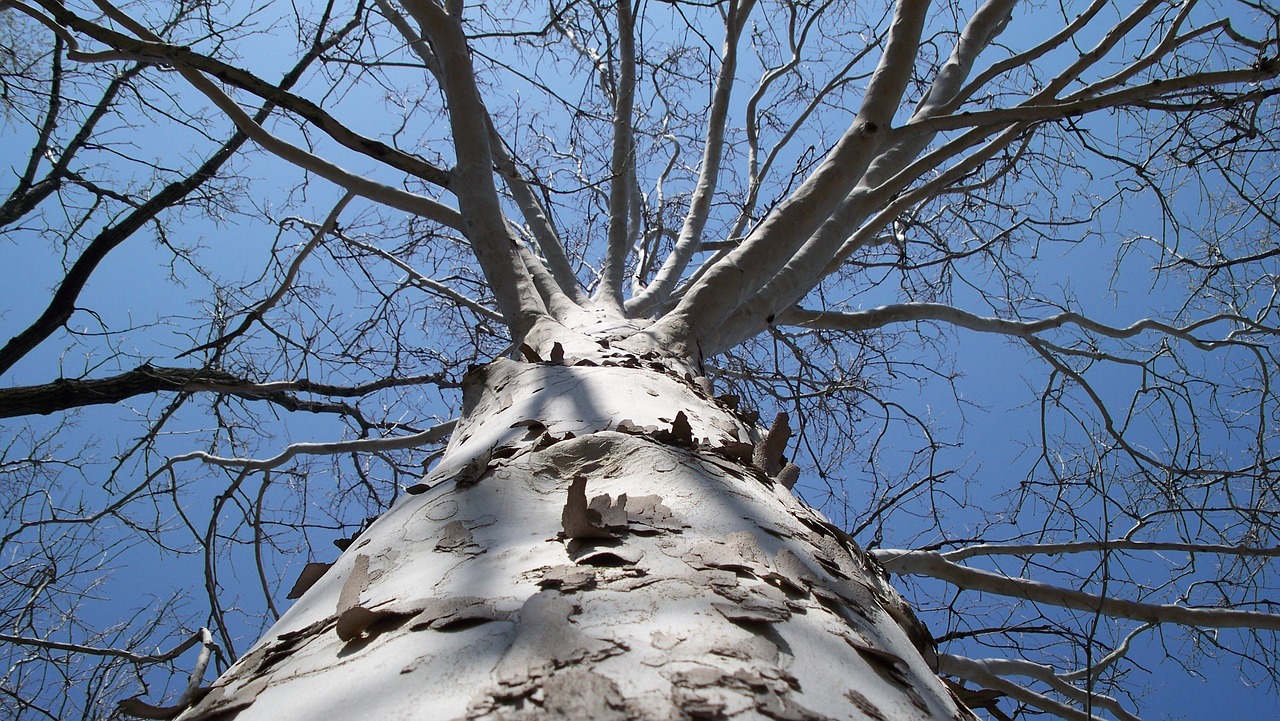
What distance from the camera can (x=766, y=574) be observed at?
78 centimetres

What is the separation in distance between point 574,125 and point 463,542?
2998 mm

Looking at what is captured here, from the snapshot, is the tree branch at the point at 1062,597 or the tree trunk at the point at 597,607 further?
the tree branch at the point at 1062,597

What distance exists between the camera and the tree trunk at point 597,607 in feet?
1.81

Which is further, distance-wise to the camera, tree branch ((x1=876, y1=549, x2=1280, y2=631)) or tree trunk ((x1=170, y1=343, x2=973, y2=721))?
tree branch ((x1=876, y1=549, x2=1280, y2=631))

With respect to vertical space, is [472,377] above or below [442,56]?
below

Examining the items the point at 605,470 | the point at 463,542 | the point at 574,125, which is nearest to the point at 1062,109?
the point at 605,470

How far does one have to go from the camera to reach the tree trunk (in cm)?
55

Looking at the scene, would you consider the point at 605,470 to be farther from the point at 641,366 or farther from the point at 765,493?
the point at 641,366

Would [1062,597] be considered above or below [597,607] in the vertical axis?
above

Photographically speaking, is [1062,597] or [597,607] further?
[1062,597]

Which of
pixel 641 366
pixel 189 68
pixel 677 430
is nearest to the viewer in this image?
pixel 677 430

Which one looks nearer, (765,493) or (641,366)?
(765,493)

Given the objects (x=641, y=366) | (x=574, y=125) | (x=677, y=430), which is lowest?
(x=677, y=430)

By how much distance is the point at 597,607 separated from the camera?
0.66m
